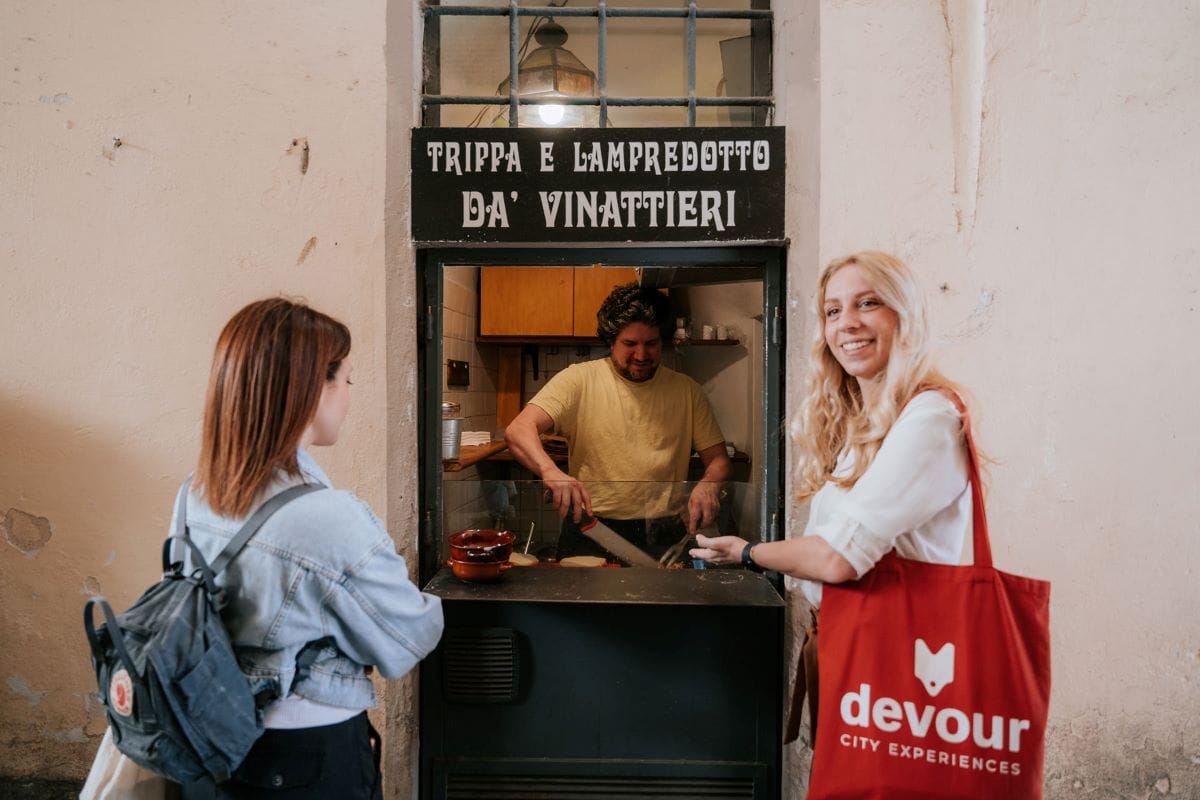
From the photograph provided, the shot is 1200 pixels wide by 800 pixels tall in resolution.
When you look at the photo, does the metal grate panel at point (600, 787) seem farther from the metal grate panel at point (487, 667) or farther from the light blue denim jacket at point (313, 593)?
the light blue denim jacket at point (313, 593)

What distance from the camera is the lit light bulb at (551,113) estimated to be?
8.08 ft

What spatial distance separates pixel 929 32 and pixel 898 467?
1558mm

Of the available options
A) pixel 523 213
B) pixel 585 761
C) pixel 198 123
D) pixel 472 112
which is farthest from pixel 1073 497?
pixel 198 123

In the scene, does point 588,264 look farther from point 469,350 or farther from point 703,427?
point 469,350

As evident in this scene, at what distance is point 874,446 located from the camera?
1513 millimetres

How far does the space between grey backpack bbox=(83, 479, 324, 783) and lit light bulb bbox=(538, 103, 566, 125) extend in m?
1.69

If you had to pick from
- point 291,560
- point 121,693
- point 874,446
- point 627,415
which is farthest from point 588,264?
point 121,693

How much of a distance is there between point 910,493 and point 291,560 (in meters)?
1.18

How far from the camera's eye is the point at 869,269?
1.53 m

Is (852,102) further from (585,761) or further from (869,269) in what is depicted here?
(585,761)

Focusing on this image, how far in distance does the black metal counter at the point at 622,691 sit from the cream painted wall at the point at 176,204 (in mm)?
393

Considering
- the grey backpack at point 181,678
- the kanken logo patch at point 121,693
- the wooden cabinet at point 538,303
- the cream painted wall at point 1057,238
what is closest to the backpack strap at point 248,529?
the grey backpack at point 181,678

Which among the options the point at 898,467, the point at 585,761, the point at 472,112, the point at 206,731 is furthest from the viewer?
A: the point at 472,112

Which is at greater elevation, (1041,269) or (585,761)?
(1041,269)
